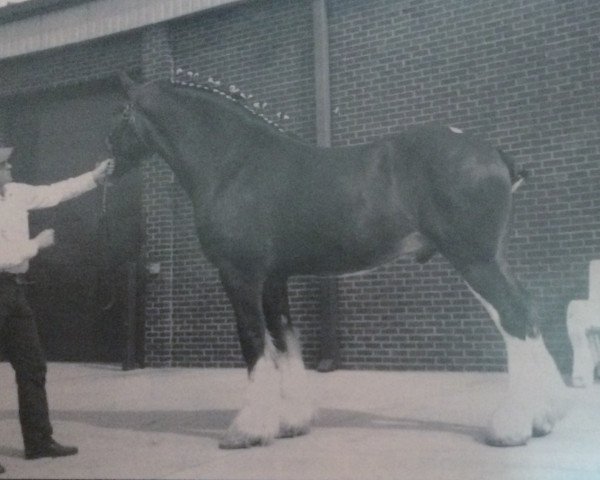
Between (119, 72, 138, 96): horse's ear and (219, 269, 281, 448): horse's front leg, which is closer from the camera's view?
(219, 269, 281, 448): horse's front leg

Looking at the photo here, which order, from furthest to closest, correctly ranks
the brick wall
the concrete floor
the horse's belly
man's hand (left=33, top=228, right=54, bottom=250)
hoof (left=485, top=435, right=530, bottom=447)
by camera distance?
the brick wall < the horse's belly < man's hand (left=33, top=228, right=54, bottom=250) < hoof (left=485, top=435, right=530, bottom=447) < the concrete floor

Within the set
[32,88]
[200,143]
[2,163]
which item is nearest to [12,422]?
[2,163]

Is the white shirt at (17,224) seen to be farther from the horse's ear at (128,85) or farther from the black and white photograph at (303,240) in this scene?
the horse's ear at (128,85)

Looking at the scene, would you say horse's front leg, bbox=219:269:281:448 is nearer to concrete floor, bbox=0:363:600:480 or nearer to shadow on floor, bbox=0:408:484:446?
concrete floor, bbox=0:363:600:480

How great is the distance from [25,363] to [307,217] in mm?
1727

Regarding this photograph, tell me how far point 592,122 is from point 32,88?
7.82 m

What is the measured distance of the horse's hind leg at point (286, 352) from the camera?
13.7 feet

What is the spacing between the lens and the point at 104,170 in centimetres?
445

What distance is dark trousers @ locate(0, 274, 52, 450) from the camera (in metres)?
3.72

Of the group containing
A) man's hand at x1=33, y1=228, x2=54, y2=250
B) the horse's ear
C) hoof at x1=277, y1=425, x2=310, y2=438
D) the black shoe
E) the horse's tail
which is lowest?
hoof at x1=277, y1=425, x2=310, y2=438

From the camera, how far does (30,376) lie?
12.3 feet

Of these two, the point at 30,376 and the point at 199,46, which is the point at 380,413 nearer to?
the point at 30,376

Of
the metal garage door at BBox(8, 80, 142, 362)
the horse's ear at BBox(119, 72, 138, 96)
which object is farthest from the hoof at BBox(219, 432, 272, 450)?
the metal garage door at BBox(8, 80, 142, 362)

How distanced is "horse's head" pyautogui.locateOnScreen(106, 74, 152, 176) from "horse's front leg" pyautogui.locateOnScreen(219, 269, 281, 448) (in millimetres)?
1071
